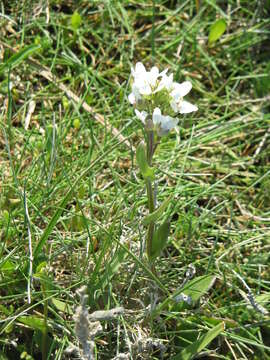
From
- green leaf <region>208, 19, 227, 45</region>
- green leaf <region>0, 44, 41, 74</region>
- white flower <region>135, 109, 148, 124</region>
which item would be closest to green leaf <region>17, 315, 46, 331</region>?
white flower <region>135, 109, 148, 124</region>

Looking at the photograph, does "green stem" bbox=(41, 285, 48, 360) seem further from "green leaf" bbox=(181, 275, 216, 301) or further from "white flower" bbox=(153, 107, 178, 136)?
"white flower" bbox=(153, 107, 178, 136)

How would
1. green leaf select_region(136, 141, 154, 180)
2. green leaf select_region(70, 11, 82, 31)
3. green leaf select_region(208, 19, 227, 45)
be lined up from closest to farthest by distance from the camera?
green leaf select_region(136, 141, 154, 180), green leaf select_region(70, 11, 82, 31), green leaf select_region(208, 19, 227, 45)

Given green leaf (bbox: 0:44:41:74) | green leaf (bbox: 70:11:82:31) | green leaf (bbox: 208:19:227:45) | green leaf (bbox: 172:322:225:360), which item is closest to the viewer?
green leaf (bbox: 172:322:225:360)

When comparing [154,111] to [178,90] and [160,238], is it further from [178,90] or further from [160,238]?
[160,238]

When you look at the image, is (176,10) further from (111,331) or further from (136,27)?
(111,331)

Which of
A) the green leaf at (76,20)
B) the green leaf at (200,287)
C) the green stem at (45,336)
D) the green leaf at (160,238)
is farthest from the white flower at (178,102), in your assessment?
the green leaf at (76,20)

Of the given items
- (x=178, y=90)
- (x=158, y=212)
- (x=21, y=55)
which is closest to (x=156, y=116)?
(x=178, y=90)
